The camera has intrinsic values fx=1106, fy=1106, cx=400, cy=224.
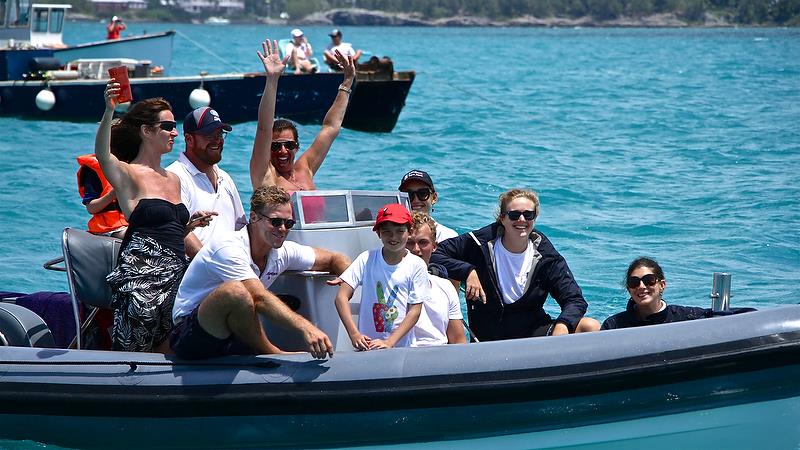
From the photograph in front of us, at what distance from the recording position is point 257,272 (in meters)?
4.98

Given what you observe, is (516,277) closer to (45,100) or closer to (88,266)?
(88,266)

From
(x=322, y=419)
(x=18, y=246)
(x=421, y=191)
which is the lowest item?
(x=18, y=246)

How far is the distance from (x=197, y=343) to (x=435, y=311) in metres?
1.15

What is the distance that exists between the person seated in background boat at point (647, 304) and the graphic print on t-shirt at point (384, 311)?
1.08 meters

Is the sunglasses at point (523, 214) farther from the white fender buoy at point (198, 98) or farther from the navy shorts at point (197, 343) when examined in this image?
the white fender buoy at point (198, 98)

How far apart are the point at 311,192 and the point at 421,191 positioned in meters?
0.89

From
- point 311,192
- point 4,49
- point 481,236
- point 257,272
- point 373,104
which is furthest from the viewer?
point 4,49

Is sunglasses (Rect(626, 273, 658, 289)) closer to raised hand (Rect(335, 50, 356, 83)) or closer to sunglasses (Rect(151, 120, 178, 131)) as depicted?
raised hand (Rect(335, 50, 356, 83))

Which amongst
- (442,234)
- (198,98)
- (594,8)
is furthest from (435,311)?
(594,8)

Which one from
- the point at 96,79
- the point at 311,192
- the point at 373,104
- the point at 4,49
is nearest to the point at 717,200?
the point at 373,104

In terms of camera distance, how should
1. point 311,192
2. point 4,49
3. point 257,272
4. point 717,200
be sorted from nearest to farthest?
point 257,272
point 311,192
point 717,200
point 4,49

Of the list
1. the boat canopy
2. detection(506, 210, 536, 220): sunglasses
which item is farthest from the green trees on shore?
detection(506, 210, 536, 220): sunglasses

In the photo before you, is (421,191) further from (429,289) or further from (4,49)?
(4,49)

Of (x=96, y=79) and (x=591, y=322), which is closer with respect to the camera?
(x=591, y=322)
